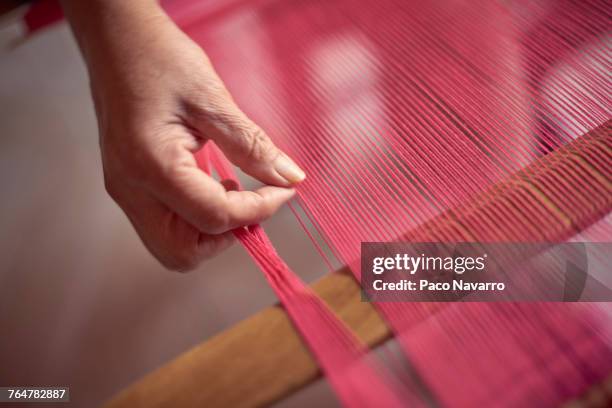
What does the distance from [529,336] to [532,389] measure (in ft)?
0.18

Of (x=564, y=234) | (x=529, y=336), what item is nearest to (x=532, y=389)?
(x=529, y=336)

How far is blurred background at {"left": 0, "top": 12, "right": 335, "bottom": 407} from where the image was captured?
1076 millimetres

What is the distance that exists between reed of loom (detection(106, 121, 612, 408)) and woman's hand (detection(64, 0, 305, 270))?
17 cm

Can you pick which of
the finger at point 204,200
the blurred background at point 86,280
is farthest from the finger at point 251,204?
the blurred background at point 86,280

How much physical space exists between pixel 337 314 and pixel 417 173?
0.80ft

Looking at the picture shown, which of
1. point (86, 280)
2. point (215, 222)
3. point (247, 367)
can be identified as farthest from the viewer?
point (86, 280)

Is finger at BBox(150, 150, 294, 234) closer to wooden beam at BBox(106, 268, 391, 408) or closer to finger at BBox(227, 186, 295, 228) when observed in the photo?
finger at BBox(227, 186, 295, 228)

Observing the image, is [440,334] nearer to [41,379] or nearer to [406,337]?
[406,337]

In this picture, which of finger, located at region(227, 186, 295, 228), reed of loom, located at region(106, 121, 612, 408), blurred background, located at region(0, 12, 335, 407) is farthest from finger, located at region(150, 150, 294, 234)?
blurred background, located at region(0, 12, 335, 407)

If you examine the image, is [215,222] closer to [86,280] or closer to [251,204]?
[251,204]

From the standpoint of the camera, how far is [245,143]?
2.09 ft

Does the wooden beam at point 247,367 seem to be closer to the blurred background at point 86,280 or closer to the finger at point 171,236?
the finger at point 171,236

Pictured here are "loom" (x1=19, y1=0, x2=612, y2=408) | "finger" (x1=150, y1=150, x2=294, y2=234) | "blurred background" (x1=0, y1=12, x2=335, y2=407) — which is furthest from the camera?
"blurred background" (x1=0, y1=12, x2=335, y2=407)

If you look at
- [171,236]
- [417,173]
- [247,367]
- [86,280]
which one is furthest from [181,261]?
[86,280]
